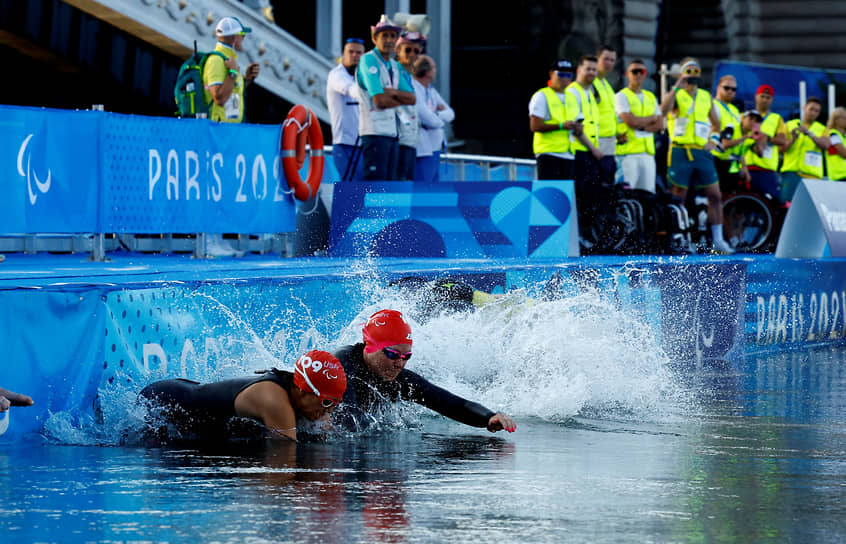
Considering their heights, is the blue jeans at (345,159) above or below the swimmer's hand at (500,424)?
above

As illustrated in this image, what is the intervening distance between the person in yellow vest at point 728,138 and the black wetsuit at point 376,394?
389 inches

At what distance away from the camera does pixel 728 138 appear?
17.5 meters

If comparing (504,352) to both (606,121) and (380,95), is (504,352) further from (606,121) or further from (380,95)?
(606,121)

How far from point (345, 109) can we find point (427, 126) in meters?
1.33

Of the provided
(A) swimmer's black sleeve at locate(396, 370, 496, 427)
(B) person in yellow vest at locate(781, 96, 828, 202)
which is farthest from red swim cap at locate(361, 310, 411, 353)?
(B) person in yellow vest at locate(781, 96, 828, 202)

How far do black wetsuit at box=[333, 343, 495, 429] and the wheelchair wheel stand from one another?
992 cm

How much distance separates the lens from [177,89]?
13.2 meters

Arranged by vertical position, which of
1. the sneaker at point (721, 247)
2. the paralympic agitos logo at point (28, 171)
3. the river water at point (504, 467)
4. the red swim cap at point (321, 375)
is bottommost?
the river water at point (504, 467)

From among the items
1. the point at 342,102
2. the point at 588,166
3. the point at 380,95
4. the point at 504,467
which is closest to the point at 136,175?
the point at 380,95

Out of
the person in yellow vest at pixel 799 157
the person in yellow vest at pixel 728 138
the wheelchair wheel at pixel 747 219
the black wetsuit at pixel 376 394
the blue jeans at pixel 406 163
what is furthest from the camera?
the person in yellow vest at pixel 799 157

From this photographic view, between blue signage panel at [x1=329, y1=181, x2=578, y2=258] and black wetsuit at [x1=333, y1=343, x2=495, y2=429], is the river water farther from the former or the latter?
blue signage panel at [x1=329, y1=181, x2=578, y2=258]

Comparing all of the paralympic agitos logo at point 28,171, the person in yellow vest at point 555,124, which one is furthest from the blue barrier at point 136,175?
the person in yellow vest at point 555,124

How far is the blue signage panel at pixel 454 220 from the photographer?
14.1 metres

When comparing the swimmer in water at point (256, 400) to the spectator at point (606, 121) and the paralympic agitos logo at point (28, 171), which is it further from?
the spectator at point (606, 121)
